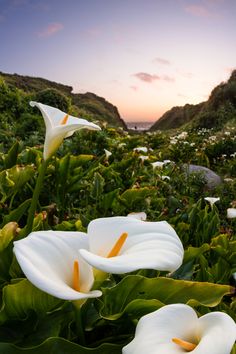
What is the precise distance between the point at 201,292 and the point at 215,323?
261mm

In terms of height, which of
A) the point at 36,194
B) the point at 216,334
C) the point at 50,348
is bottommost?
the point at 50,348

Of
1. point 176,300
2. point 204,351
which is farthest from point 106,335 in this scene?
point 204,351

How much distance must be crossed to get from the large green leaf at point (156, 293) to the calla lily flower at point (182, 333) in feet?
0.60

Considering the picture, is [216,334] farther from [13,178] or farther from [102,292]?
[13,178]

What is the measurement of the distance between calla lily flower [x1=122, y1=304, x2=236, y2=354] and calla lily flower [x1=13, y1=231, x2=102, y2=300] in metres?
0.11

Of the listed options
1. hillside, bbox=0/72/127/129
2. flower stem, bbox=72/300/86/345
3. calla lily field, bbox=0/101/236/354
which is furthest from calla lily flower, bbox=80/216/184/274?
hillside, bbox=0/72/127/129

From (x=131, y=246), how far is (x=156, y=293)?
6.3 inches

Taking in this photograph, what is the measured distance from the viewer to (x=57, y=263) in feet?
2.69

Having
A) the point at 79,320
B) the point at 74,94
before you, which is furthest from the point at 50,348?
the point at 74,94

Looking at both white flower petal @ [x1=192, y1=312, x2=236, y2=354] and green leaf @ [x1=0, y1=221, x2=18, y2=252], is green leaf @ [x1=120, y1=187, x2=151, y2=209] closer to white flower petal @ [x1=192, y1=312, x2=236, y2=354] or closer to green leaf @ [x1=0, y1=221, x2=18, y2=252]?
green leaf @ [x1=0, y1=221, x2=18, y2=252]

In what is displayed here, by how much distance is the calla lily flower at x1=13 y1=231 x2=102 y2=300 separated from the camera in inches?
27.0

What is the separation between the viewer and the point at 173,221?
7.31 ft

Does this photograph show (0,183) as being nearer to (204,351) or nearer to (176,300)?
(176,300)

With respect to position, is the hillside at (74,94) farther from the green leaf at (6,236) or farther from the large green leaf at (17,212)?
the green leaf at (6,236)
